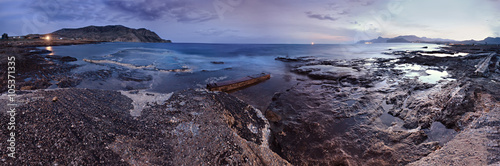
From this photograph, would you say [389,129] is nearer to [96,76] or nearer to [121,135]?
[121,135]

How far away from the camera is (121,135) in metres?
3.86

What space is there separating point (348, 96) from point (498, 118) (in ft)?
16.9

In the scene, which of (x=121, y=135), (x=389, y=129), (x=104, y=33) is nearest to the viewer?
(x=121, y=135)

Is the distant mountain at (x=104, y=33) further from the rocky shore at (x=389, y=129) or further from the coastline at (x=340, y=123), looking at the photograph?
→ the rocky shore at (x=389, y=129)

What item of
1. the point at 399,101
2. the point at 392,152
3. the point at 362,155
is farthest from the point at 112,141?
the point at 399,101

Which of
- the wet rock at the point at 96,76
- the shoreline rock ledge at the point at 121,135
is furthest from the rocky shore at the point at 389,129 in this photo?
the wet rock at the point at 96,76

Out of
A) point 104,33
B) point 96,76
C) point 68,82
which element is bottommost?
point 68,82

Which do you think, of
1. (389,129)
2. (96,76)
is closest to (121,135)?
(389,129)

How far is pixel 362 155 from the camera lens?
5.19 metres

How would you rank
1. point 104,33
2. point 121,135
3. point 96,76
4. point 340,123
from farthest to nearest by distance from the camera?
point 104,33 → point 96,76 → point 340,123 → point 121,135

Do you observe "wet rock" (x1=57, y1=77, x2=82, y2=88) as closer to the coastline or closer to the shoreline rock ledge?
the coastline

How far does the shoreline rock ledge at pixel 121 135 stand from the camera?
10.3ft

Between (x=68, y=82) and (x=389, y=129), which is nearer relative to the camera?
(x=389, y=129)

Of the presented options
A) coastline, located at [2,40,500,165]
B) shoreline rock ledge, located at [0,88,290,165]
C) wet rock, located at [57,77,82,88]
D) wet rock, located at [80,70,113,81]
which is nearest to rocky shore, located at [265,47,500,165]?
coastline, located at [2,40,500,165]
